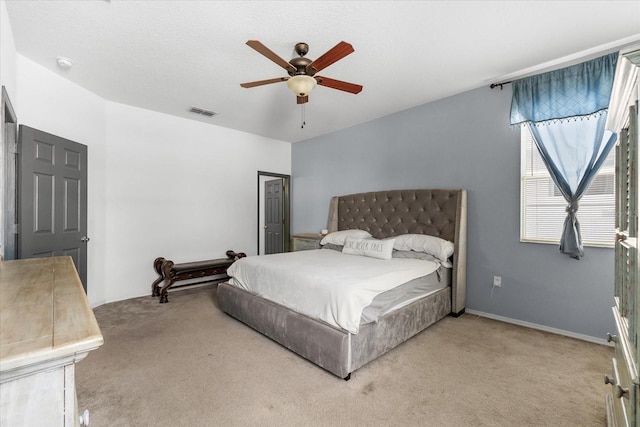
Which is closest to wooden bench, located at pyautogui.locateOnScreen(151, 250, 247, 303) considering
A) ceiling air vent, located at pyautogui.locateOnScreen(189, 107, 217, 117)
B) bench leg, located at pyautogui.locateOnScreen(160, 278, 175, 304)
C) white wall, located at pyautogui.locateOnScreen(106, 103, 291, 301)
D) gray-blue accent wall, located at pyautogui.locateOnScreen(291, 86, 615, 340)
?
bench leg, located at pyautogui.locateOnScreen(160, 278, 175, 304)

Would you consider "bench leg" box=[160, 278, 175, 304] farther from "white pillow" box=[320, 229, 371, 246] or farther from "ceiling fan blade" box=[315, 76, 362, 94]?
"ceiling fan blade" box=[315, 76, 362, 94]

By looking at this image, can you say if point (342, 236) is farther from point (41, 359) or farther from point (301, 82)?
point (41, 359)

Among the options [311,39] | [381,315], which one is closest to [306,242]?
[381,315]

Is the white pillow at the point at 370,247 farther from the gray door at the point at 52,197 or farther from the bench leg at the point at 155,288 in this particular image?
the gray door at the point at 52,197

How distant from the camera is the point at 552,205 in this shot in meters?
3.01

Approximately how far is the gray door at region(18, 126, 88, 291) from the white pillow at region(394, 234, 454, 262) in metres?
3.64

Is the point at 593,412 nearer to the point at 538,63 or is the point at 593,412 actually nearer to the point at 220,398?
the point at 220,398

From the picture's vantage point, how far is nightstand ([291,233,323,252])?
190 inches

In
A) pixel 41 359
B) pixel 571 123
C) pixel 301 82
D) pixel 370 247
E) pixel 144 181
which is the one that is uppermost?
pixel 301 82

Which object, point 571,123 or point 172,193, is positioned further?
point 172,193

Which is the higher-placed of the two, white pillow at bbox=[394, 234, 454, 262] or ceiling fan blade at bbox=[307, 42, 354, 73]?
ceiling fan blade at bbox=[307, 42, 354, 73]

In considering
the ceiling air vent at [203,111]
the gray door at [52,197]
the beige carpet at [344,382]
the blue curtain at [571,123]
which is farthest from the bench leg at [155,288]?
the blue curtain at [571,123]

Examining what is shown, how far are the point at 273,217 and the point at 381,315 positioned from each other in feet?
14.7

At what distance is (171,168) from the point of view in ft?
14.5
